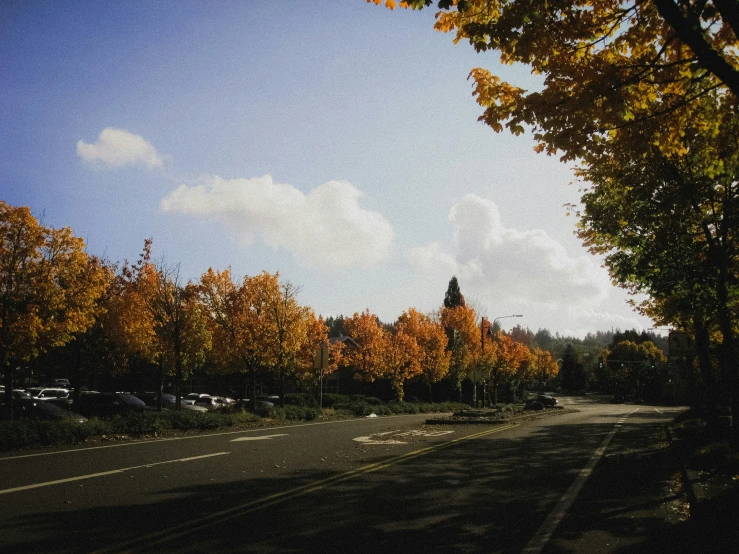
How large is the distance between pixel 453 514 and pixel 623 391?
9407 cm

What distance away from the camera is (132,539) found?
219 inches

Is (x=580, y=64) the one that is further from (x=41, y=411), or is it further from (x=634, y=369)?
(x=634, y=369)

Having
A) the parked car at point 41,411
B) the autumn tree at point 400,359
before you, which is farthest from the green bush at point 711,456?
the autumn tree at point 400,359

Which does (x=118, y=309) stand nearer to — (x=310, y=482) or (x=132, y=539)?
(x=310, y=482)

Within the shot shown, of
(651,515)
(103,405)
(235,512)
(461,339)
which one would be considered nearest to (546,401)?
(461,339)

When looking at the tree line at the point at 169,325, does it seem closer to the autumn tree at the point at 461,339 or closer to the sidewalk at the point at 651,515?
the autumn tree at the point at 461,339

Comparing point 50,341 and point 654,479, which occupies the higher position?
point 50,341

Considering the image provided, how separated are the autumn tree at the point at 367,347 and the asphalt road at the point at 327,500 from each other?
30.3 metres

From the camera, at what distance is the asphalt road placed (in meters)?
5.74

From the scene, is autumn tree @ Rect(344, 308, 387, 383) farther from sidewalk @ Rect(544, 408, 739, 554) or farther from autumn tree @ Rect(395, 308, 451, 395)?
sidewalk @ Rect(544, 408, 739, 554)

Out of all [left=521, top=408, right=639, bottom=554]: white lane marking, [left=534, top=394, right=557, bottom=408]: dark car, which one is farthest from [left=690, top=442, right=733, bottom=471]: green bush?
[left=534, top=394, right=557, bottom=408]: dark car

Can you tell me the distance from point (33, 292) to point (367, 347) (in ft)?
92.7

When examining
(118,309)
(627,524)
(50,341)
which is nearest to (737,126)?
(627,524)

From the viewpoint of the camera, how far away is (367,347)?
4444 centimetres
